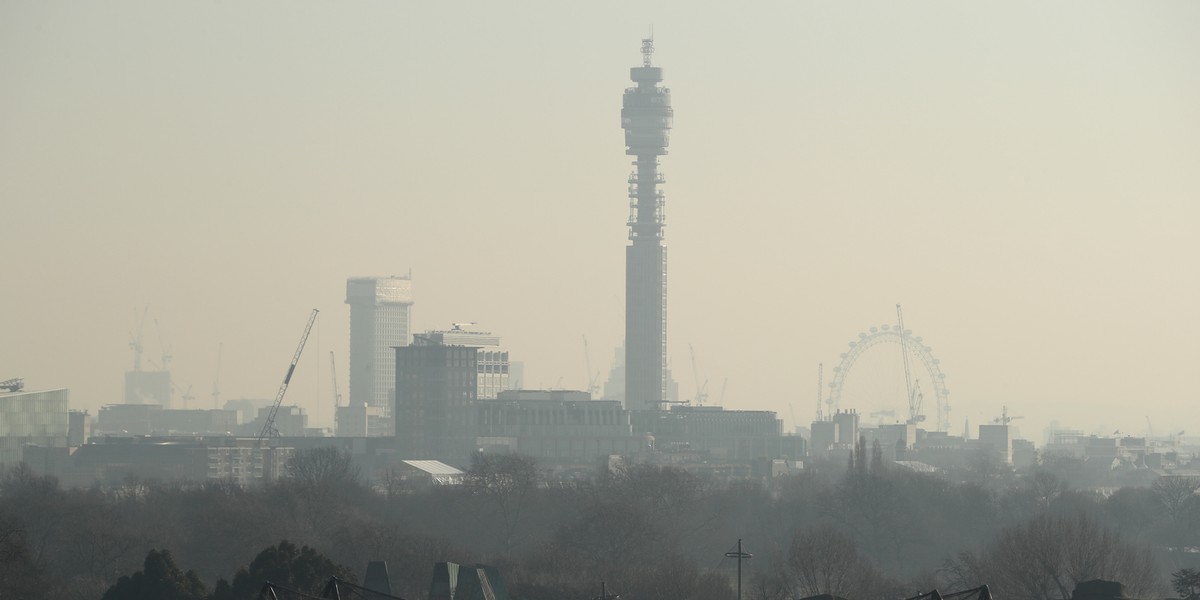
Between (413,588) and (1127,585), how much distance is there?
110 ft

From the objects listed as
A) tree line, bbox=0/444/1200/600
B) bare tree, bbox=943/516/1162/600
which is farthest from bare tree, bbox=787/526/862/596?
bare tree, bbox=943/516/1162/600

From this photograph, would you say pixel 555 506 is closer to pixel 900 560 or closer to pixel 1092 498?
pixel 900 560

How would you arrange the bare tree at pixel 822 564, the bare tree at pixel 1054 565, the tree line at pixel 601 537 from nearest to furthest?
the bare tree at pixel 1054 565
the tree line at pixel 601 537
the bare tree at pixel 822 564

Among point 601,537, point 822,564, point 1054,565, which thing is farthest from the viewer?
point 601,537

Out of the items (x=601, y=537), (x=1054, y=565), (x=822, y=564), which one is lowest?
(x=822, y=564)

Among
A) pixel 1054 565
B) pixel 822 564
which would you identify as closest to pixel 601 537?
pixel 822 564

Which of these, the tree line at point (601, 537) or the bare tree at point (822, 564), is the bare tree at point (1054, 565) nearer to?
the tree line at point (601, 537)

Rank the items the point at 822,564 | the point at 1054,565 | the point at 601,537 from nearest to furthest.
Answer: the point at 1054,565
the point at 822,564
the point at 601,537

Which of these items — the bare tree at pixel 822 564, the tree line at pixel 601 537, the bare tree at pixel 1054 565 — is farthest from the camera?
the bare tree at pixel 822 564

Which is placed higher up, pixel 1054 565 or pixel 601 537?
pixel 601 537

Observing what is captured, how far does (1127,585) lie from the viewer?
10906 centimetres

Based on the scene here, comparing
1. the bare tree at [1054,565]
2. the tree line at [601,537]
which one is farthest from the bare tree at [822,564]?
the bare tree at [1054,565]

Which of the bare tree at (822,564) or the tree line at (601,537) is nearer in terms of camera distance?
the tree line at (601,537)

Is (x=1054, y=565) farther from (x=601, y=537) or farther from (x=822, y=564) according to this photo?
(x=601, y=537)
